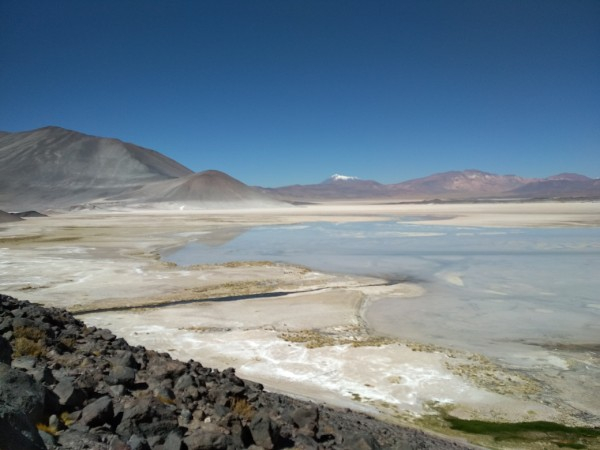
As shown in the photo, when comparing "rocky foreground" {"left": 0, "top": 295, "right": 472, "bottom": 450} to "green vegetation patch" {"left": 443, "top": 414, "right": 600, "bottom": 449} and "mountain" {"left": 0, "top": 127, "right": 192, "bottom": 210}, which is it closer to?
"green vegetation patch" {"left": 443, "top": 414, "right": 600, "bottom": 449}

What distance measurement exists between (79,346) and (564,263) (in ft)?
61.6

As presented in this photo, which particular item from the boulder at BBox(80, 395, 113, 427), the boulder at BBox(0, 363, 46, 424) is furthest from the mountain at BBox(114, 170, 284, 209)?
the boulder at BBox(0, 363, 46, 424)

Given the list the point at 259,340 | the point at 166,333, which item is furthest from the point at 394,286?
the point at 166,333

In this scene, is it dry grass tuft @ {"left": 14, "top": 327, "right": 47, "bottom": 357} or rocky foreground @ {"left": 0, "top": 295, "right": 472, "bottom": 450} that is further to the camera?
dry grass tuft @ {"left": 14, "top": 327, "right": 47, "bottom": 357}

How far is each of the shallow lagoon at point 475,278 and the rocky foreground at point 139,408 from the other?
510 cm

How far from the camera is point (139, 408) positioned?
4395 millimetres

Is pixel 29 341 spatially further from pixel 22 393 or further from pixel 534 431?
pixel 534 431

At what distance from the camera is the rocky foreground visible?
3.81m

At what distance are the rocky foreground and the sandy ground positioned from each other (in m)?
1.37

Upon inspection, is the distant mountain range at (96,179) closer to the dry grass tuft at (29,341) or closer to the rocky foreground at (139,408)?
the dry grass tuft at (29,341)

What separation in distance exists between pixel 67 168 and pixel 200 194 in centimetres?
6522

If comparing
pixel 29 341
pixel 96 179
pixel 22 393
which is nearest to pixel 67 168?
pixel 96 179

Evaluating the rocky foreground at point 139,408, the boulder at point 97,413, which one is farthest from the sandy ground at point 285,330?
the boulder at point 97,413

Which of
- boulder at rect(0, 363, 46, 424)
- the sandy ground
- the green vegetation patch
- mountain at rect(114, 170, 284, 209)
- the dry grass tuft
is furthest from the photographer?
mountain at rect(114, 170, 284, 209)
